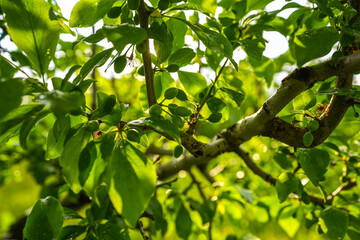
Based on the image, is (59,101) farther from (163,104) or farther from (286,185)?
(286,185)


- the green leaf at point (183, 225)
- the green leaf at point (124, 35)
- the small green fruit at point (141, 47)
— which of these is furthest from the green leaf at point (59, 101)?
the green leaf at point (183, 225)

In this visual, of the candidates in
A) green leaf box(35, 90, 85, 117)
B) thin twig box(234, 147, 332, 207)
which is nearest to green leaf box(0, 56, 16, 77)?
green leaf box(35, 90, 85, 117)

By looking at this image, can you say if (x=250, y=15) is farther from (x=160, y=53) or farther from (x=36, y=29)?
(x=36, y=29)

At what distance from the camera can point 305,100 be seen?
2.23 feet

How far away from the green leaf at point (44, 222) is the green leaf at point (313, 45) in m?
0.56

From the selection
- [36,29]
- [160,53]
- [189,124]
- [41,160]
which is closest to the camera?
[36,29]

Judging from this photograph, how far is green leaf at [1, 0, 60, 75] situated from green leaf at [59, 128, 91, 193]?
0.13 metres

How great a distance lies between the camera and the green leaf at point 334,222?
32.0 inches

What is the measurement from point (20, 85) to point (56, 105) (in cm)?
6

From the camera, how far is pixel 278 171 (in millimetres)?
1218

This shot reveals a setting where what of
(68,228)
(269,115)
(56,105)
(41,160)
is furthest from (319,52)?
(41,160)

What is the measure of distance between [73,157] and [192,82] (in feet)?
1.35

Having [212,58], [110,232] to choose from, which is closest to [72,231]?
[110,232]

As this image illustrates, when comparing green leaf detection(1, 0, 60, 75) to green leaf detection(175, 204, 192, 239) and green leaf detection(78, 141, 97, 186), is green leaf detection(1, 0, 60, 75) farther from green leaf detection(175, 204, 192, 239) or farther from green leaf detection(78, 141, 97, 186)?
green leaf detection(175, 204, 192, 239)
